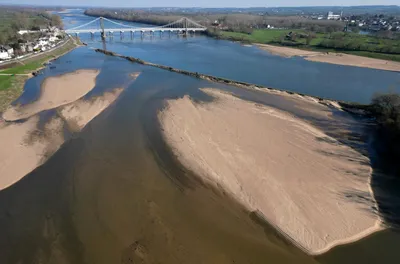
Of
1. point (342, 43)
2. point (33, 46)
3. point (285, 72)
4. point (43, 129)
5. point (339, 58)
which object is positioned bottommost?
point (43, 129)

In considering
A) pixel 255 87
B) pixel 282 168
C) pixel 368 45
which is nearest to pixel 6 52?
pixel 255 87

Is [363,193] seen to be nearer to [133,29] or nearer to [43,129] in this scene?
[43,129]

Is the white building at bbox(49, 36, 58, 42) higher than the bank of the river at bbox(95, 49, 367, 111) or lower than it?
higher

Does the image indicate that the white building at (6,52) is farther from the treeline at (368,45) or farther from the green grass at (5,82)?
the treeline at (368,45)

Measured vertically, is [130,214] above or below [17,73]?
below

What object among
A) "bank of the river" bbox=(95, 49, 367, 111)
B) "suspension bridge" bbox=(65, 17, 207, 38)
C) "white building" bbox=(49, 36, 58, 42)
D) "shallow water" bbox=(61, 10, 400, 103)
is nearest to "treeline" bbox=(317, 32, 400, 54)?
"shallow water" bbox=(61, 10, 400, 103)

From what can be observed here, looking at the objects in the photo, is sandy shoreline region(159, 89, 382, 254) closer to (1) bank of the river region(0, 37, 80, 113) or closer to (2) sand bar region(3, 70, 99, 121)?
(2) sand bar region(3, 70, 99, 121)
